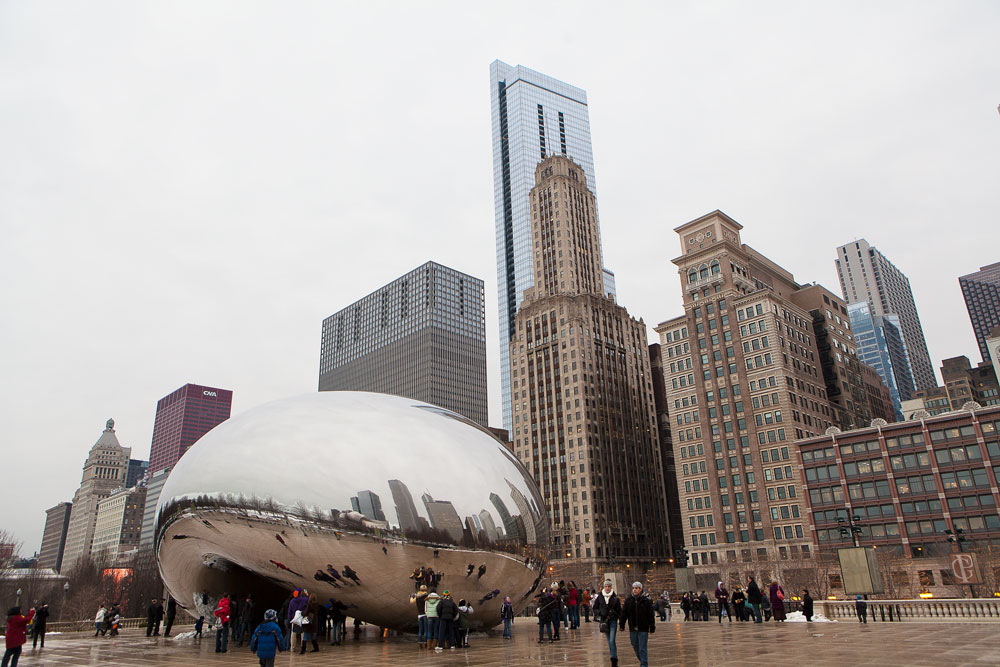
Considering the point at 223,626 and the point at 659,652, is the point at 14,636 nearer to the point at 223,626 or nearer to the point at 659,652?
the point at 223,626

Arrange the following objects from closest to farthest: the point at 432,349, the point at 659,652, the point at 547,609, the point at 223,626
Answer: the point at 659,652 → the point at 223,626 → the point at 547,609 → the point at 432,349

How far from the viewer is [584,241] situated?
146 metres

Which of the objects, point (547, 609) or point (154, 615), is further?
point (154, 615)

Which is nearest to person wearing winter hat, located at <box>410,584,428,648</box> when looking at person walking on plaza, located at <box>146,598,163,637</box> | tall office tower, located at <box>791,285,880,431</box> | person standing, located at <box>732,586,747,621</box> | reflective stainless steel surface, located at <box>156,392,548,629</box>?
reflective stainless steel surface, located at <box>156,392,548,629</box>

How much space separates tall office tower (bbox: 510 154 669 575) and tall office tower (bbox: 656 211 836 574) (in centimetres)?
2263

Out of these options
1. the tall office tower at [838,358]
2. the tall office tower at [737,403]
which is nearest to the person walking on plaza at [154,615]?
the tall office tower at [737,403]

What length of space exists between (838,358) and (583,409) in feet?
142

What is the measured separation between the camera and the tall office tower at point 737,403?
86.0m

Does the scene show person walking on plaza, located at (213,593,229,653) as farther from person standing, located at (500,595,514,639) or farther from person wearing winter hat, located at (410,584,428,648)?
person standing, located at (500,595,514,639)

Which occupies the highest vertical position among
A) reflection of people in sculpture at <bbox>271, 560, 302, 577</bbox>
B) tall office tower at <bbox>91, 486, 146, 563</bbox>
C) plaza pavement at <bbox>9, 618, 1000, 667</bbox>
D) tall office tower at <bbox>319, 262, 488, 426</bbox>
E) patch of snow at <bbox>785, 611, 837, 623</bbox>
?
tall office tower at <bbox>319, 262, 488, 426</bbox>

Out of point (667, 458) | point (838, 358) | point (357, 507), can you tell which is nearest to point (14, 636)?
point (357, 507)

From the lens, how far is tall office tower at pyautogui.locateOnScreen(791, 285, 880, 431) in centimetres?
10244

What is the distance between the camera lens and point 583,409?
120 m

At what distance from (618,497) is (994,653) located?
11096 centimetres
